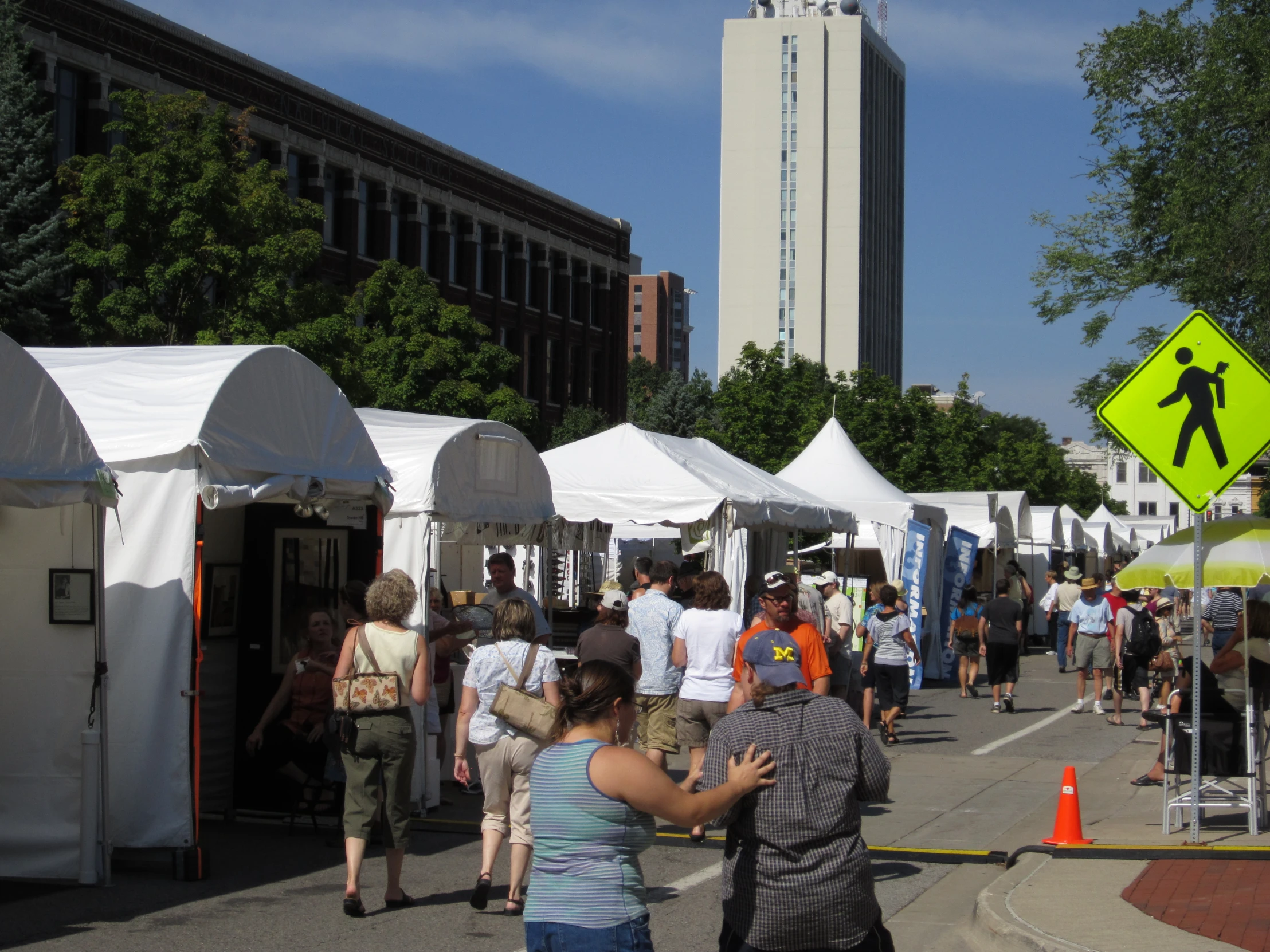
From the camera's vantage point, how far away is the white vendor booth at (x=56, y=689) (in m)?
8.12

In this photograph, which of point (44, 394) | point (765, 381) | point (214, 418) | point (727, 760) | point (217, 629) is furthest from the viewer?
point (765, 381)

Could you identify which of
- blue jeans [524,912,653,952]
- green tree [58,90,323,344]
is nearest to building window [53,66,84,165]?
green tree [58,90,323,344]

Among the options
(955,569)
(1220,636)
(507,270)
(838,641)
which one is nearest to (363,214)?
(507,270)

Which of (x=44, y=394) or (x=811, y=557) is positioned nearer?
(x=44, y=394)

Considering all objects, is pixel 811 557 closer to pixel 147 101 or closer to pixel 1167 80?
pixel 1167 80

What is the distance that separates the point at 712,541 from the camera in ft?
56.7

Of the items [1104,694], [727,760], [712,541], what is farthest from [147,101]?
[727,760]

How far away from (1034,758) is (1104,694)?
7426 millimetres

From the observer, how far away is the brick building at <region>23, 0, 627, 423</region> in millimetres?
38562

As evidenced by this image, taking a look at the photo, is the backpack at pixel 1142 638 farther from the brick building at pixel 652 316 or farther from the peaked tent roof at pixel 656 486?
the brick building at pixel 652 316

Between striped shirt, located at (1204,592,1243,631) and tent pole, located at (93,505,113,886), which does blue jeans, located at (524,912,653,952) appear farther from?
striped shirt, located at (1204,592,1243,631)

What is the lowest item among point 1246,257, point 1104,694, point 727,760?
point 1104,694

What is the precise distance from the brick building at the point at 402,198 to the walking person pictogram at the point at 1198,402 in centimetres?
3444

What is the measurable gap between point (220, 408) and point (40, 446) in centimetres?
133
